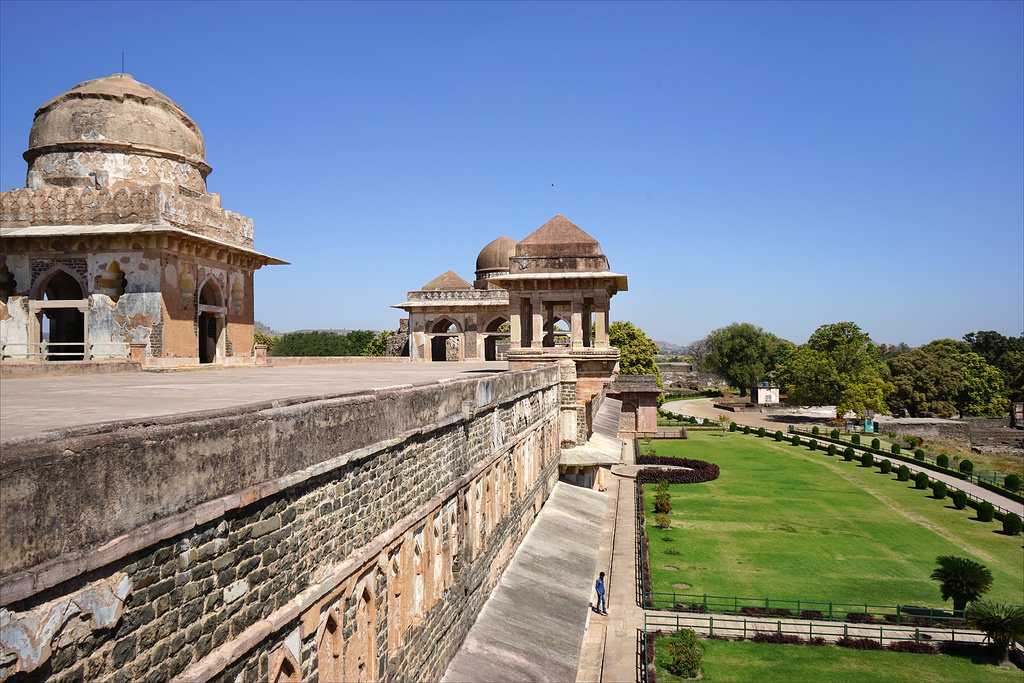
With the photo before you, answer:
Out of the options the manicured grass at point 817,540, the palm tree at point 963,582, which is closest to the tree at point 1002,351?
the manicured grass at point 817,540

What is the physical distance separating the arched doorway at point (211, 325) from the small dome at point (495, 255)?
951 inches

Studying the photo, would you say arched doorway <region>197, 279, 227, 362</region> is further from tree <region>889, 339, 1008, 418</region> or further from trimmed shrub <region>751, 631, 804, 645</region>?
tree <region>889, 339, 1008, 418</region>

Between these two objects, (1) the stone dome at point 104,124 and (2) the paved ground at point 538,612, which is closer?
(2) the paved ground at point 538,612

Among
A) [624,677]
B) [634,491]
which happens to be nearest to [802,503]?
[634,491]

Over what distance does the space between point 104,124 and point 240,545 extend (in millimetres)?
17350

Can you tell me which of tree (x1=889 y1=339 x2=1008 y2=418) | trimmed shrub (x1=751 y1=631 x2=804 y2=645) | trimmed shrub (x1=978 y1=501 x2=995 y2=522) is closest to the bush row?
trimmed shrub (x1=978 y1=501 x2=995 y2=522)

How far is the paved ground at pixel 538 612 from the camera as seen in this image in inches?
335

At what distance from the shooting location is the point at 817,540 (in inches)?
950

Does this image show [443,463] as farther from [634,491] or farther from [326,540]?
[634,491]

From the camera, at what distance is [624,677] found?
1311 centimetres

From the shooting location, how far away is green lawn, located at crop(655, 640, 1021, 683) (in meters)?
14.2

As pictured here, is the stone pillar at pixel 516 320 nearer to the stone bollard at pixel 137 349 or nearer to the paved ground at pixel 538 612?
the paved ground at pixel 538 612

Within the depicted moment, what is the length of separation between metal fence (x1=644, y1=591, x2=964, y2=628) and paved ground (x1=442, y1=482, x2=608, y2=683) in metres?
3.45

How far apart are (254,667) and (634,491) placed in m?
26.8
